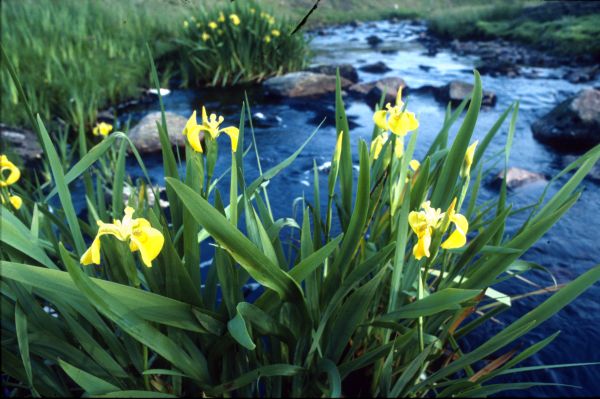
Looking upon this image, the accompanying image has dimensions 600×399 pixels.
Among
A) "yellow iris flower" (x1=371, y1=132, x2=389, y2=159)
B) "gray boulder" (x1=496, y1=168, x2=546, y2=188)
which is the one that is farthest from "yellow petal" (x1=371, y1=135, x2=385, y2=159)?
"gray boulder" (x1=496, y1=168, x2=546, y2=188)

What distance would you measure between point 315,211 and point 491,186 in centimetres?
249

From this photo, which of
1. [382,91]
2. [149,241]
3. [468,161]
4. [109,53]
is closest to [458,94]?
[382,91]

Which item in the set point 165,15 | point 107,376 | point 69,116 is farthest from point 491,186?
point 165,15

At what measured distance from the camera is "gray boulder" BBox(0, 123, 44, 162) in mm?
3570

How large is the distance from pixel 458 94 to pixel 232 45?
10.3 ft

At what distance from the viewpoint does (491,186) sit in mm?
3398

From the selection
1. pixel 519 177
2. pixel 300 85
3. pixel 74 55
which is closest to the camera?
pixel 519 177

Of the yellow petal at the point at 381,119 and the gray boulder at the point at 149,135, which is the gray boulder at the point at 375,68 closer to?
the gray boulder at the point at 149,135

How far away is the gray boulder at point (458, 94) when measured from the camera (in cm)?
574

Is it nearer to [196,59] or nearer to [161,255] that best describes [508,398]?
[161,255]

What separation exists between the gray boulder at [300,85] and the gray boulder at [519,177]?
3184mm

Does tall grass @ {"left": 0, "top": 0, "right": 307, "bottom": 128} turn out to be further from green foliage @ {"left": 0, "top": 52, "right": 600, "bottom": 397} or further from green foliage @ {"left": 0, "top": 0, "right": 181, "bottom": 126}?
green foliage @ {"left": 0, "top": 52, "right": 600, "bottom": 397}

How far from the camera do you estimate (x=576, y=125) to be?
426 centimetres

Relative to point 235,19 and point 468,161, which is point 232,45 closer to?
point 235,19
